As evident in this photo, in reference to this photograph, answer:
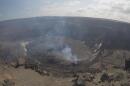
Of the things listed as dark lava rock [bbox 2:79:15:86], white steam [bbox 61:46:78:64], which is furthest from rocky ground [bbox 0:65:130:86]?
white steam [bbox 61:46:78:64]

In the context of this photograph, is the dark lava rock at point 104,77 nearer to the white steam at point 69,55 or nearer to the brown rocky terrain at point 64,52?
the brown rocky terrain at point 64,52

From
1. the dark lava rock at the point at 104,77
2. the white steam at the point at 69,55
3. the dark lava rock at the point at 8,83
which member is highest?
the white steam at the point at 69,55

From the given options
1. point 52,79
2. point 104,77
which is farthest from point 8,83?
point 104,77

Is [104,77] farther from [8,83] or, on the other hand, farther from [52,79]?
[8,83]

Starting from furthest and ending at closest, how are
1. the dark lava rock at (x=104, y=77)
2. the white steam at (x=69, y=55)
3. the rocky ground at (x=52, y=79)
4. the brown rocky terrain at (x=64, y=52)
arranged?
the white steam at (x=69, y=55) → the dark lava rock at (x=104, y=77) → the brown rocky terrain at (x=64, y=52) → the rocky ground at (x=52, y=79)

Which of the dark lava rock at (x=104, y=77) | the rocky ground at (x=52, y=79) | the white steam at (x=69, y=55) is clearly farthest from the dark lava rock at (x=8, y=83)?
the white steam at (x=69, y=55)

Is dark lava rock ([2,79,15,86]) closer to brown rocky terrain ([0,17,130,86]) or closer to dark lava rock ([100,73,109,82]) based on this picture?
brown rocky terrain ([0,17,130,86])

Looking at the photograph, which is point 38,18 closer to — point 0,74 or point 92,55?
point 92,55

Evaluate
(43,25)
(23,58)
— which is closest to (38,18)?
(43,25)

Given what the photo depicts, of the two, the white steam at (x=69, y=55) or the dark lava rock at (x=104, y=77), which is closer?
the dark lava rock at (x=104, y=77)
